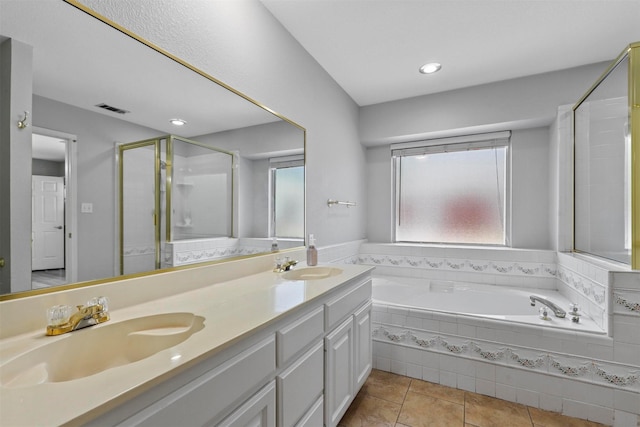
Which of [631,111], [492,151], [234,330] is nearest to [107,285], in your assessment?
[234,330]

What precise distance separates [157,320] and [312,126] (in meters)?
1.86

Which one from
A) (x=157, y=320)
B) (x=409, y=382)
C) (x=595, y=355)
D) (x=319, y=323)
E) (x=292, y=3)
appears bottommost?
(x=409, y=382)

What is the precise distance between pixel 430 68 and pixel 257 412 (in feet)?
9.15

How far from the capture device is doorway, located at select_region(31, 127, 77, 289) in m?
0.89

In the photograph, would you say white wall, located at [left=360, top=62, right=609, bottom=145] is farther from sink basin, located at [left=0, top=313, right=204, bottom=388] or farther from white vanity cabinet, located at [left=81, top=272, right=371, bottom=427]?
sink basin, located at [left=0, top=313, right=204, bottom=388]

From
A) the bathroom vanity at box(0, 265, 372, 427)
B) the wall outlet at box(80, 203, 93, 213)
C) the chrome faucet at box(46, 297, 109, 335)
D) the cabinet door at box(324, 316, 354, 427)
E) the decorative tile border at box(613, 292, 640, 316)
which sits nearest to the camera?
the bathroom vanity at box(0, 265, 372, 427)

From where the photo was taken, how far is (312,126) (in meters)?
2.41

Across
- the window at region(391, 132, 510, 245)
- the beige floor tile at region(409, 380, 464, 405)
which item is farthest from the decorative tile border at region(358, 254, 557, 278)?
the beige floor tile at region(409, 380, 464, 405)

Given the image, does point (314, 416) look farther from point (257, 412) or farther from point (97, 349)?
point (97, 349)

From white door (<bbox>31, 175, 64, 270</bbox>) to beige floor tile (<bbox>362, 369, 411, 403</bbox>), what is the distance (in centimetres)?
196

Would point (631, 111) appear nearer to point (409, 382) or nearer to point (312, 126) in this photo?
point (312, 126)

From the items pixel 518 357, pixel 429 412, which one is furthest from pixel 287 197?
pixel 518 357

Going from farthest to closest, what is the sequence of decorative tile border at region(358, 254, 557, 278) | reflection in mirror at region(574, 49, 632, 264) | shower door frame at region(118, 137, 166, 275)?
decorative tile border at region(358, 254, 557, 278)
reflection in mirror at region(574, 49, 632, 264)
shower door frame at region(118, 137, 166, 275)

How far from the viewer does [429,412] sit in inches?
71.4
